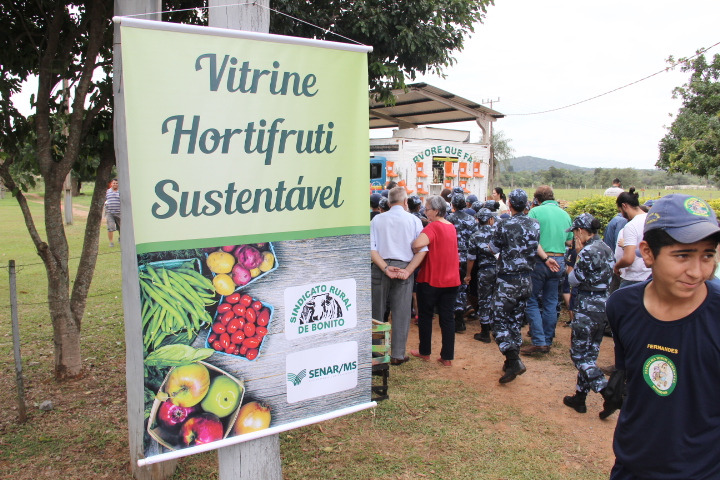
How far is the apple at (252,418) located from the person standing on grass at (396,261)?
120 inches

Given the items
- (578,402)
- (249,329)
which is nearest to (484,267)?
(578,402)

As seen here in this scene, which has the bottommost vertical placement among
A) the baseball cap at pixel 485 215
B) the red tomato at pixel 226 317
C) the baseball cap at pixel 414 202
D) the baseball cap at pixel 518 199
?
the red tomato at pixel 226 317

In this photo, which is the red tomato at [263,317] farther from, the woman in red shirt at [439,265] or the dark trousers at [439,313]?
the dark trousers at [439,313]

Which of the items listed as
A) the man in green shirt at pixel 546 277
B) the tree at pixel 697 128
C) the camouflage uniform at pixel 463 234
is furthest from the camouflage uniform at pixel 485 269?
the tree at pixel 697 128

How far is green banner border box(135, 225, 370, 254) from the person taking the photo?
89.5 inches

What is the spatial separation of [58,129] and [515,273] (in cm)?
467

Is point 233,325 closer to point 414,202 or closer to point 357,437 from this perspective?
point 357,437

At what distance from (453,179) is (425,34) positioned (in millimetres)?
9398

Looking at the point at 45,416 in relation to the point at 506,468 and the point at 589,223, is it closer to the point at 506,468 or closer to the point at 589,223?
the point at 506,468

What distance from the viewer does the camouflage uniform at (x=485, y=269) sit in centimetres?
684

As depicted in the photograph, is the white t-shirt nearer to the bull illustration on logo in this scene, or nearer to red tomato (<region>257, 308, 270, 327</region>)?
the bull illustration on logo

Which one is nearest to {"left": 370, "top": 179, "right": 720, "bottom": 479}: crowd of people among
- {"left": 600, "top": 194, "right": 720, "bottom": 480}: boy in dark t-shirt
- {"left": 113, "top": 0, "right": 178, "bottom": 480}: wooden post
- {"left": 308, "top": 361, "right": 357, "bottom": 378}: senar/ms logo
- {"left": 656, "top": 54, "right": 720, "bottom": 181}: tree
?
{"left": 600, "top": 194, "right": 720, "bottom": 480}: boy in dark t-shirt

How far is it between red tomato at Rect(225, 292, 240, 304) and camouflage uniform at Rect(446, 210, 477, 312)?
5.16 m

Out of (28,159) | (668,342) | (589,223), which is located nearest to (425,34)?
(589,223)
